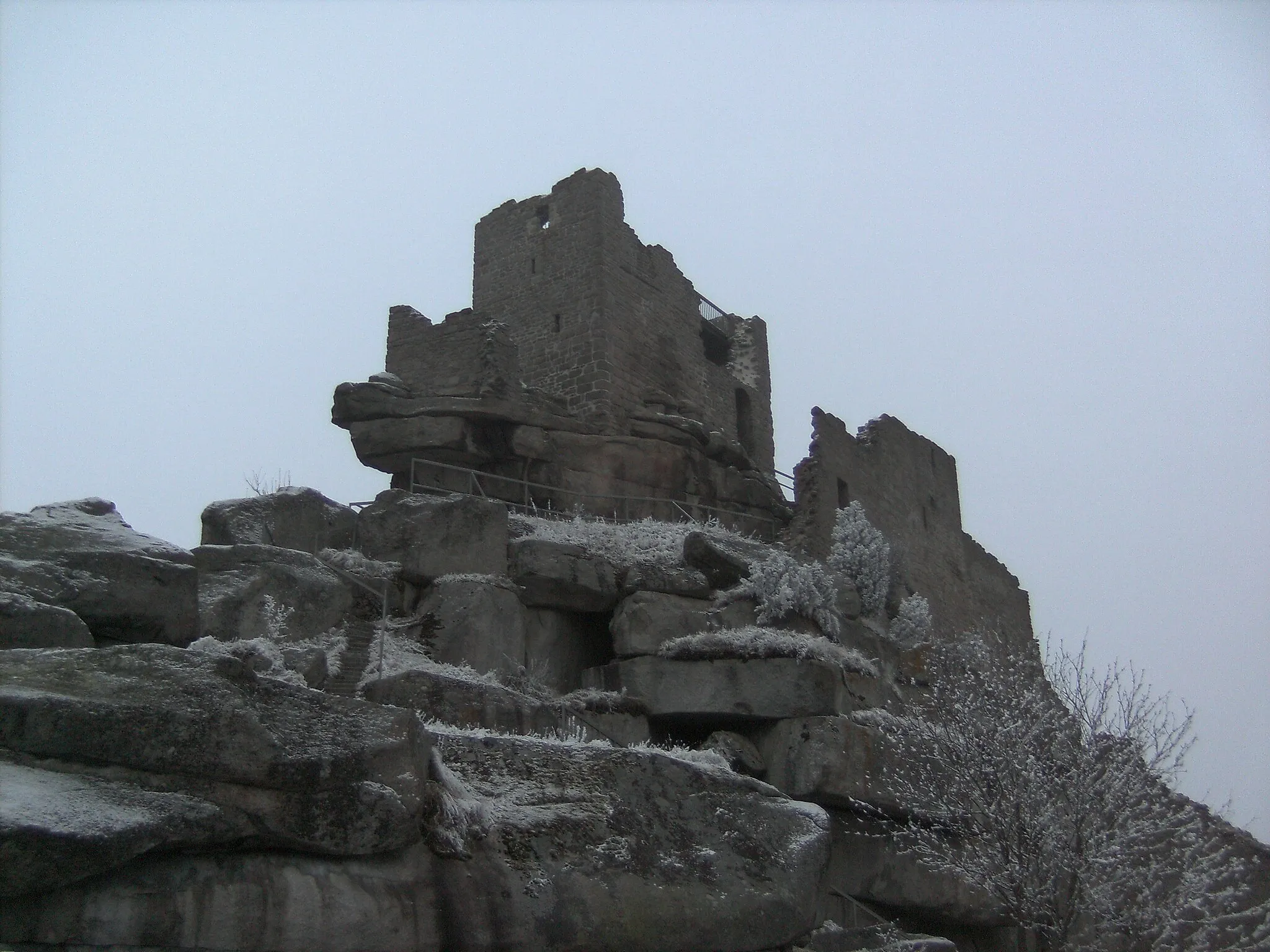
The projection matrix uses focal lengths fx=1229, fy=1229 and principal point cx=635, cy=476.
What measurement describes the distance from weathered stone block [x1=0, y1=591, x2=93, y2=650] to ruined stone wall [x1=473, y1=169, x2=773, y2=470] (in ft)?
45.4

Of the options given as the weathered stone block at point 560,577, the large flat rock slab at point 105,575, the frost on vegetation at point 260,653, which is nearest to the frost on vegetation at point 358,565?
the weathered stone block at point 560,577

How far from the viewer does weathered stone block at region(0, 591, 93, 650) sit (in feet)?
22.7

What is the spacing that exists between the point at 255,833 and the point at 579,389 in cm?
1633

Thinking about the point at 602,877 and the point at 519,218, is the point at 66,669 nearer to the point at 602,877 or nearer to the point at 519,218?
the point at 602,877

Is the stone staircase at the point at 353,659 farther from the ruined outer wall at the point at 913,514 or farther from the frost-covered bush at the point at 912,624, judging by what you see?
the ruined outer wall at the point at 913,514

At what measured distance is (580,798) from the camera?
23.0ft

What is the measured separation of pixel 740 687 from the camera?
1346 centimetres

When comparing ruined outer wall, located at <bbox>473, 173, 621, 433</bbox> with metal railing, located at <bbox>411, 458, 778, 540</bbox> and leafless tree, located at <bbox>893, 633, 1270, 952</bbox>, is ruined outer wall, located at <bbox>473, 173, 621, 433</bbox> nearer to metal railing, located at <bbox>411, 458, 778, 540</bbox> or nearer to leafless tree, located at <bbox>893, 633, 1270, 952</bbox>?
metal railing, located at <bbox>411, 458, 778, 540</bbox>

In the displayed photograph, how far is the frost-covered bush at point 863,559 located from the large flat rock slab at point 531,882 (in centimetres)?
1060

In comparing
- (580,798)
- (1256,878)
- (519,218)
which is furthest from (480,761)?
(519,218)

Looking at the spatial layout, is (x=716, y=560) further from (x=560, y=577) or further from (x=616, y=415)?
(x=616, y=415)

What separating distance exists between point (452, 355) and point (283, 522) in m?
6.94

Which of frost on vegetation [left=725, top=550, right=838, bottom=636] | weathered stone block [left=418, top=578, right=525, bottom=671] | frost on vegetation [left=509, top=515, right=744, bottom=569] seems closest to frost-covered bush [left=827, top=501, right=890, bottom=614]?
frost on vegetation [left=725, top=550, right=838, bottom=636]

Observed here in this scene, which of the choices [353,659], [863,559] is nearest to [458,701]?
[353,659]
